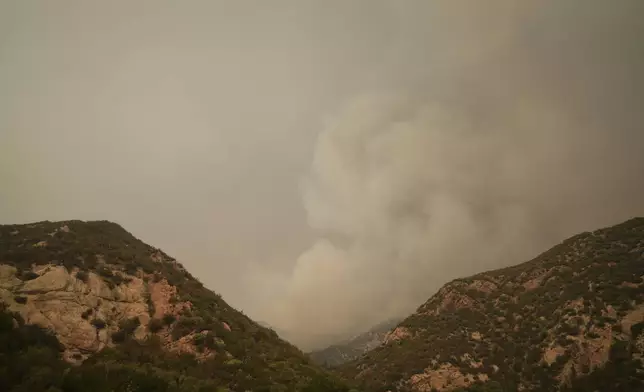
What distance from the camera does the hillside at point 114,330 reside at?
15.8m

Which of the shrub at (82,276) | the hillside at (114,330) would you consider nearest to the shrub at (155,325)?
the hillside at (114,330)

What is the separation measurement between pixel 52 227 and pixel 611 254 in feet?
295

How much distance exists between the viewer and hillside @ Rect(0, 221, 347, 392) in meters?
15.8

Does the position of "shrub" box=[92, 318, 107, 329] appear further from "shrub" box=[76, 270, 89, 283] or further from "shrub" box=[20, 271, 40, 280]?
"shrub" box=[20, 271, 40, 280]

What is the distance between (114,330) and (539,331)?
62822 mm

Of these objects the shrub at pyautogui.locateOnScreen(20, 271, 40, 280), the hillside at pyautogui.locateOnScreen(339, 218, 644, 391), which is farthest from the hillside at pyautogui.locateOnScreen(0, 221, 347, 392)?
the hillside at pyautogui.locateOnScreen(339, 218, 644, 391)

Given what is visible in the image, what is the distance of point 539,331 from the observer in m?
54.6

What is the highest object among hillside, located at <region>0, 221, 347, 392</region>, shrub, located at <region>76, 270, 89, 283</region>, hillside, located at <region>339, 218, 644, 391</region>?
shrub, located at <region>76, 270, 89, 283</region>

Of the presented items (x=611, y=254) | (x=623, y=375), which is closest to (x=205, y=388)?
(x=623, y=375)

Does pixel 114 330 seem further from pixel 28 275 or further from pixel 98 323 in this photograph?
pixel 28 275

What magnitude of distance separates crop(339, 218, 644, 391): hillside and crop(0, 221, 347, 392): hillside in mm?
20606

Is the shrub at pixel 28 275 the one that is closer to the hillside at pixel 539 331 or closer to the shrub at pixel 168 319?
the shrub at pixel 168 319

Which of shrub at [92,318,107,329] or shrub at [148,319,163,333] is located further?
shrub at [148,319,163,333]

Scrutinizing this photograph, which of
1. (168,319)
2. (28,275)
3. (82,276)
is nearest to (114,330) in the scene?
(168,319)
